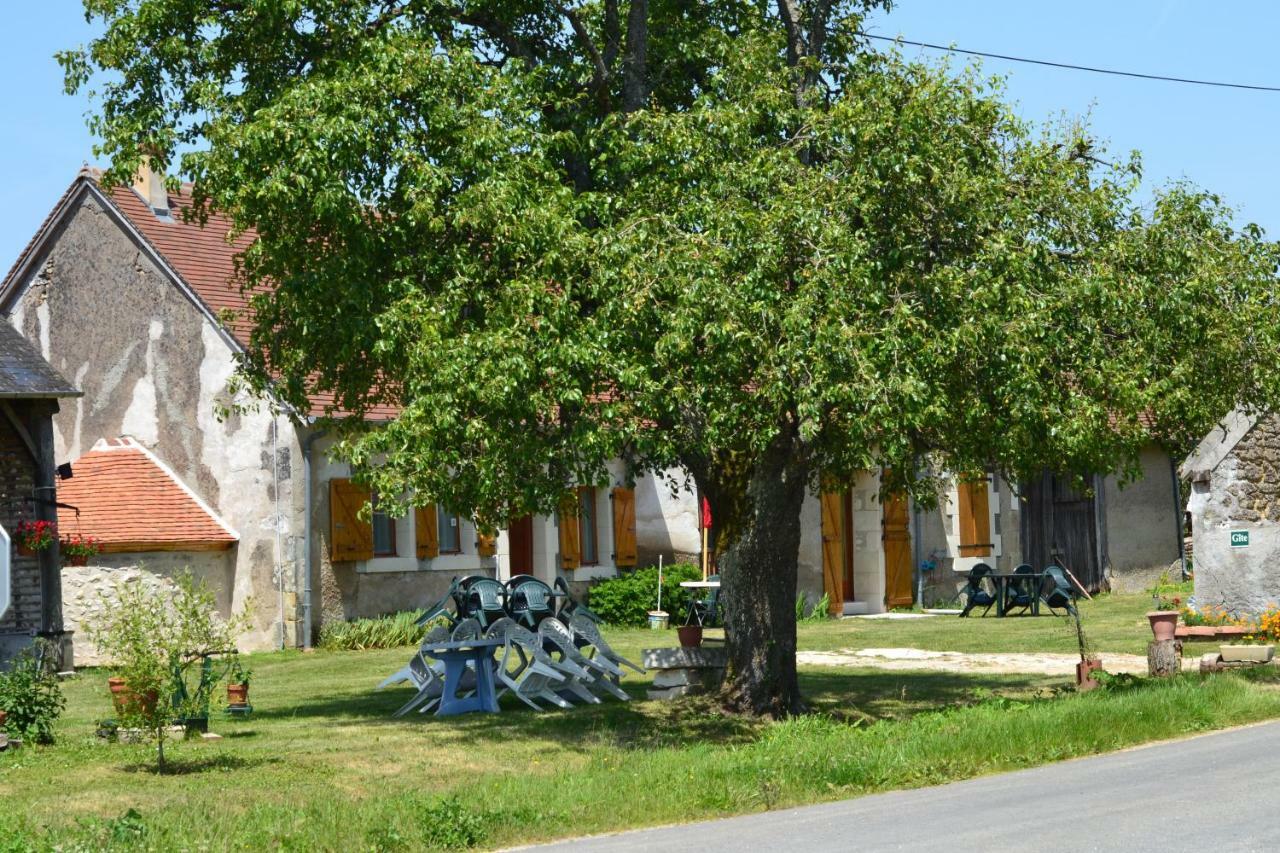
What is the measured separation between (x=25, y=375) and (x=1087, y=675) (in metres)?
12.3

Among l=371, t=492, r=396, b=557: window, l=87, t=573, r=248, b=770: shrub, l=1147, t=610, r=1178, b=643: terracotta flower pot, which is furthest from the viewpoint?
l=371, t=492, r=396, b=557: window

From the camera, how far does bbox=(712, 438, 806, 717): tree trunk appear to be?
1381cm

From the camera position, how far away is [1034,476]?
13516mm

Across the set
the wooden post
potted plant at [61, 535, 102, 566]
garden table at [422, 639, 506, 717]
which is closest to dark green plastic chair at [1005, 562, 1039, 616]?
the wooden post

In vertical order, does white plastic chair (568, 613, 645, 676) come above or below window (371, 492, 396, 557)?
below

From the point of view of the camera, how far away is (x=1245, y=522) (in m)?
20.4

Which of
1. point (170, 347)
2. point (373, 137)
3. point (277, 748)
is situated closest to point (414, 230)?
point (373, 137)

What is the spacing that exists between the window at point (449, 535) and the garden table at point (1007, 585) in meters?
8.10

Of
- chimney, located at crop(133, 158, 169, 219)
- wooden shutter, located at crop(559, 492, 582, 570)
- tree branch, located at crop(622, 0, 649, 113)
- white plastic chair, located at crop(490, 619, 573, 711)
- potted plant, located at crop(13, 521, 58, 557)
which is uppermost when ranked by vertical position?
chimney, located at crop(133, 158, 169, 219)

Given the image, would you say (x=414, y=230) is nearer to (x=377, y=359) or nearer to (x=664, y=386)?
(x=377, y=359)

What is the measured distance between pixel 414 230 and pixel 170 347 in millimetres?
11339

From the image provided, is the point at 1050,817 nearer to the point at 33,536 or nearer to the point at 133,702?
the point at 133,702

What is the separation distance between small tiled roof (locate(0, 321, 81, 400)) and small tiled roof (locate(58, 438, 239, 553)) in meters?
2.75

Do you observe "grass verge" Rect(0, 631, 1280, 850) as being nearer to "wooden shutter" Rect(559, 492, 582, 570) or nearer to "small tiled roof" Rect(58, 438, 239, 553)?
"small tiled roof" Rect(58, 438, 239, 553)
